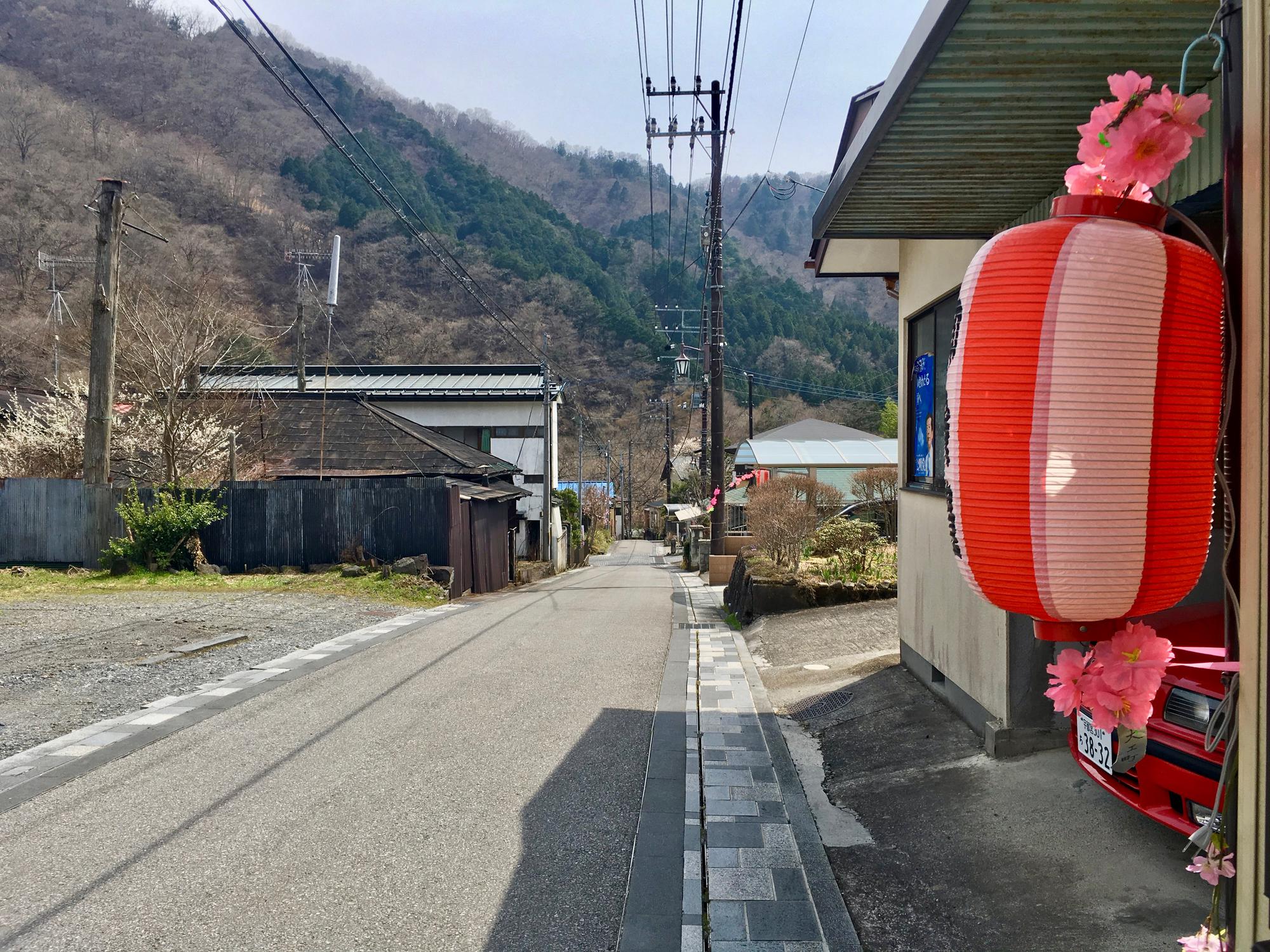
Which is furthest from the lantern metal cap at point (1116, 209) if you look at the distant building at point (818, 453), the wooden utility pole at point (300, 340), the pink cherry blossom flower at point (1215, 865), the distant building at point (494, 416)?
the distant building at point (494, 416)

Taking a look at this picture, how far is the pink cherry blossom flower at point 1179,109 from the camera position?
1.84 m

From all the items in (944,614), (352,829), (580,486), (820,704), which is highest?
(580,486)

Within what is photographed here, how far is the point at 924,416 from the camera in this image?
765 cm

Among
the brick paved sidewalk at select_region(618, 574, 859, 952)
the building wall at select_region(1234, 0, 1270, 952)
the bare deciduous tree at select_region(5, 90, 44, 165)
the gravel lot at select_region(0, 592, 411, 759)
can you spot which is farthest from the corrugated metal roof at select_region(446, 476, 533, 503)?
the bare deciduous tree at select_region(5, 90, 44, 165)

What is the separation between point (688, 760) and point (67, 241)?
5802 centimetres

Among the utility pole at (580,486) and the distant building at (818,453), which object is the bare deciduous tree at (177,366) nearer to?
the distant building at (818,453)

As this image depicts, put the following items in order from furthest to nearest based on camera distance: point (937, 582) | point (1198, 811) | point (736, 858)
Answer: point (937, 582) → point (736, 858) → point (1198, 811)

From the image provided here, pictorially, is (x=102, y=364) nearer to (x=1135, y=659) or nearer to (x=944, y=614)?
(x=944, y=614)

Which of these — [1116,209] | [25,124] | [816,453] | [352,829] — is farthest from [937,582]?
[25,124]

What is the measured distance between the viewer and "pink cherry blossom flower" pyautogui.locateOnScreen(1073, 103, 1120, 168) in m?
1.92

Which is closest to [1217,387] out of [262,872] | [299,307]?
[262,872]

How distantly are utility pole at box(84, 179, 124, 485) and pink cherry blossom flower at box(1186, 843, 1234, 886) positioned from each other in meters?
17.8

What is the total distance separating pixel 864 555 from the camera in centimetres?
1342

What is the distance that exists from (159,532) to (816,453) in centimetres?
2254
